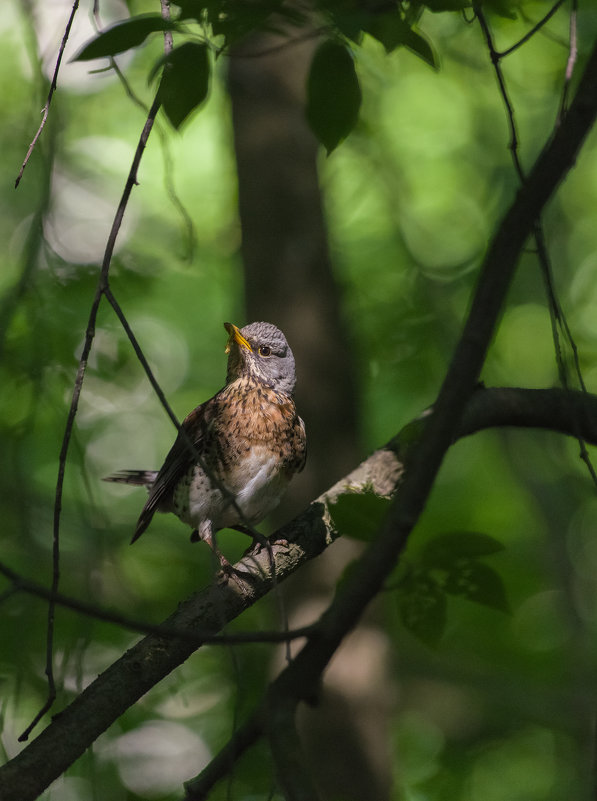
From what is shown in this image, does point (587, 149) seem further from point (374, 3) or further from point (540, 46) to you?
point (374, 3)

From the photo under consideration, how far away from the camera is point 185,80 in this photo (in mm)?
1919

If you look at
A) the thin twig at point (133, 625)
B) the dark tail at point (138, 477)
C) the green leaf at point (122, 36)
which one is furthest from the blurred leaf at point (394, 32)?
the dark tail at point (138, 477)

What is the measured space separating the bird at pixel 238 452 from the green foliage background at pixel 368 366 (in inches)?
19.4

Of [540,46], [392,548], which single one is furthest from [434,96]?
[392,548]

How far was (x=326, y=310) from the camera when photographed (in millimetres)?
5707

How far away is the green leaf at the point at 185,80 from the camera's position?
1.90 m

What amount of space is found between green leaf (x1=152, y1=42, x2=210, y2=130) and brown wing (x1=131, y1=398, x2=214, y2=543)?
2.47m

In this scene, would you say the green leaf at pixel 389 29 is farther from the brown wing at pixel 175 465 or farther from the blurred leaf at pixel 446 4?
the brown wing at pixel 175 465

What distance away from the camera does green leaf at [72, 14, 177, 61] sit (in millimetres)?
1771

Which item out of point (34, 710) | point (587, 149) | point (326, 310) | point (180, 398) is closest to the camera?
point (326, 310)

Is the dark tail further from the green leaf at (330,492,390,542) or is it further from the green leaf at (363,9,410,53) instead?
the green leaf at (363,9,410,53)

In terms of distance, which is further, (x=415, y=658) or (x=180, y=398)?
(x=180, y=398)

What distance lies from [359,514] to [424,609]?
0.29m

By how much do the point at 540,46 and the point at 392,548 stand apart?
9.06m
